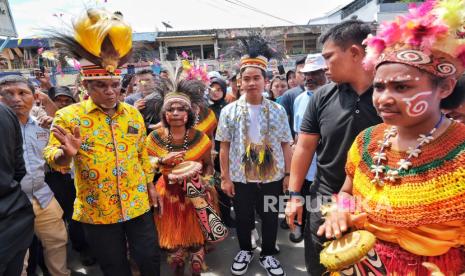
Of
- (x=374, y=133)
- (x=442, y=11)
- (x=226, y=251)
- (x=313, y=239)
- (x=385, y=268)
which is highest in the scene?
(x=442, y=11)

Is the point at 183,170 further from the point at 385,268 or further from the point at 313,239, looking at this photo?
the point at 385,268

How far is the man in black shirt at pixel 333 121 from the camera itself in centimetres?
194

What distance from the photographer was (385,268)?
Answer: 4.50 feet

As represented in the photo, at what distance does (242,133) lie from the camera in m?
3.05

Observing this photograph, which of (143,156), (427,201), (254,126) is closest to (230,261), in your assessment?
(254,126)

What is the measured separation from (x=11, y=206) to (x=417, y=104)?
87.1 inches

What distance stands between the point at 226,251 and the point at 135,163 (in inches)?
69.0

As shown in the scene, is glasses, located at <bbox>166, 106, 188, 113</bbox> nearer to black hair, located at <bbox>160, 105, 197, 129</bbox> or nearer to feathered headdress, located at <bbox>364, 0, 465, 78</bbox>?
black hair, located at <bbox>160, 105, 197, 129</bbox>

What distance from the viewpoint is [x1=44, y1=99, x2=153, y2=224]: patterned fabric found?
2211mm

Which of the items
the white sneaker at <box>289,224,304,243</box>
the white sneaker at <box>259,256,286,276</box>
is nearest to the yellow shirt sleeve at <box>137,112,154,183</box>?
the white sneaker at <box>259,256,286,276</box>

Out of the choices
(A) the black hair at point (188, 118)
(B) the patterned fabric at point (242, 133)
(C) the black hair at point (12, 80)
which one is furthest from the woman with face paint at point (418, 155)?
(C) the black hair at point (12, 80)

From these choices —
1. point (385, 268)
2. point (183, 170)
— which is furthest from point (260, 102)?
point (385, 268)

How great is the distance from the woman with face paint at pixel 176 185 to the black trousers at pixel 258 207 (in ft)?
1.43

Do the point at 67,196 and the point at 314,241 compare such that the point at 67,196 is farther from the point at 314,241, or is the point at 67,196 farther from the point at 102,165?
the point at 314,241
